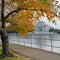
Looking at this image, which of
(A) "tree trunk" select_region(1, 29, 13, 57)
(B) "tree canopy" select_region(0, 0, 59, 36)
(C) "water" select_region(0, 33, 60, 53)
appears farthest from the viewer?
(C) "water" select_region(0, 33, 60, 53)

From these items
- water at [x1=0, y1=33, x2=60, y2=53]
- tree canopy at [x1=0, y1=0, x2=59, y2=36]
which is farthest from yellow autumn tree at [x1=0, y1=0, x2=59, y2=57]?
water at [x1=0, y1=33, x2=60, y2=53]

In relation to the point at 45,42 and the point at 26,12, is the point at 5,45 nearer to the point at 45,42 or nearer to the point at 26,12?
the point at 26,12

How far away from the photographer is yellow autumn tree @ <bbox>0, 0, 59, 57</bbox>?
1839cm

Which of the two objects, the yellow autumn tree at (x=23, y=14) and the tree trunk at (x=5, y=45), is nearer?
the yellow autumn tree at (x=23, y=14)

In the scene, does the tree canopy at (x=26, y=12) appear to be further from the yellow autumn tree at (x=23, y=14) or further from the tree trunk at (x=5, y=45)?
the tree trunk at (x=5, y=45)

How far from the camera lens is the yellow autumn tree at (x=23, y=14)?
18.4 m

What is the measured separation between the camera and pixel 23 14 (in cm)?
2142

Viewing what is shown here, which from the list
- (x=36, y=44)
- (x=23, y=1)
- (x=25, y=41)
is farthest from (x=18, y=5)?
(x=25, y=41)

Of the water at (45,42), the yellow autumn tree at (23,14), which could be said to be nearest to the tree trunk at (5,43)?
the yellow autumn tree at (23,14)

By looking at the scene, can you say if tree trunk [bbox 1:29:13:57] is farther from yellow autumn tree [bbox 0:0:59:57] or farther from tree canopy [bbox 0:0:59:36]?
tree canopy [bbox 0:0:59:36]

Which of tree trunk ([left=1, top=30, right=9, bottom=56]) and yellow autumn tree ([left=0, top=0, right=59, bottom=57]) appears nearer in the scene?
yellow autumn tree ([left=0, top=0, right=59, bottom=57])

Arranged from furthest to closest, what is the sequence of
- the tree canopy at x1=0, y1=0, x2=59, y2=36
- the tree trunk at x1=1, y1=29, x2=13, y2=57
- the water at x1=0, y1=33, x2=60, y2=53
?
the water at x1=0, y1=33, x2=60, y2=53
the tree trunk at x1=1, y1=29, x2=13, y2=57
the tree canopy at x1=0, y1=0, x2=59, y2=36

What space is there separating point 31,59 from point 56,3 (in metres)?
4.32

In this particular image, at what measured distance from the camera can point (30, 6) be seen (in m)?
19.1
